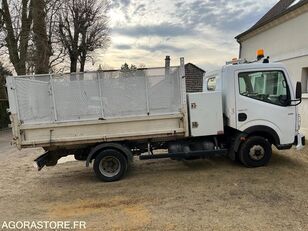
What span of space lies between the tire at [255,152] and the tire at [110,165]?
280cm

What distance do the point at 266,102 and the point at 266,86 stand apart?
1.29 ft

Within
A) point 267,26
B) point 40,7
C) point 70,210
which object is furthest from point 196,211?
point 40,7

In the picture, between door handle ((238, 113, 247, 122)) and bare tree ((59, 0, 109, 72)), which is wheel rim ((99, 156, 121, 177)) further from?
bare tree ((59, 0, 109, 72))

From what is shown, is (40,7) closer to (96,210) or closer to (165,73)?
A: (165,73)

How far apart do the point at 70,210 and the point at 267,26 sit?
1234cm

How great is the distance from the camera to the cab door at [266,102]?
714cm

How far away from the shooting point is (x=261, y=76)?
727 cm

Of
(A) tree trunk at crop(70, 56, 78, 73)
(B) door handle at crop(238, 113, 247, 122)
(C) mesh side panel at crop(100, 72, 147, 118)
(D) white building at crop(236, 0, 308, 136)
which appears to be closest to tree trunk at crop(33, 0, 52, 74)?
(A) tree trunk at crop(70, 56, 78, 73)

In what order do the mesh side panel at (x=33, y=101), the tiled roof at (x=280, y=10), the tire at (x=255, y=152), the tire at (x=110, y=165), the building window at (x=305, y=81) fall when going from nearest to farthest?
the mesh side panel at (x=33, y=101), the tire at (x=110, y=165), the tire at (x=255, y=152), the building window at (x=305, y=81), the tiled roof at (x=280, y=10)

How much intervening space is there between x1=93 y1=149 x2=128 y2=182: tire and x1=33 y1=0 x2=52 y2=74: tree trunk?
13.8 metres

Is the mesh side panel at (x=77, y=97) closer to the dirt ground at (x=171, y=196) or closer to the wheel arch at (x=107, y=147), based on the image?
the wheel arch at (x=107, y=147)

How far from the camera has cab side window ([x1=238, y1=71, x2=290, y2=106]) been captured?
23.7ft

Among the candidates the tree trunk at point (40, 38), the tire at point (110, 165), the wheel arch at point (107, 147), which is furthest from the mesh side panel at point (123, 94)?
the tree trunk at point (40, 38)

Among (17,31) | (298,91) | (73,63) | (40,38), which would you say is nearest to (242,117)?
(298,91)
